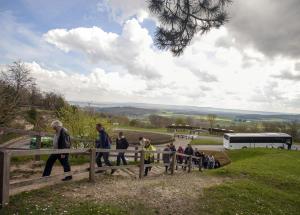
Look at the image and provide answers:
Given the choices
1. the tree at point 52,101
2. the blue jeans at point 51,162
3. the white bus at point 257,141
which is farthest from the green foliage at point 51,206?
the tree at point 52,101

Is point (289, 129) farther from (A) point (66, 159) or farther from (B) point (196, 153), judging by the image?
(A) point (66, 159)

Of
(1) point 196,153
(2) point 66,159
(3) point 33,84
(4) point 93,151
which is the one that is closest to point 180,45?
(4) point 93,151

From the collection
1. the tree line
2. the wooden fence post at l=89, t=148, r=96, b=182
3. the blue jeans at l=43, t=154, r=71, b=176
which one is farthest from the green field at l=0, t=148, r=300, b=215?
the tree line

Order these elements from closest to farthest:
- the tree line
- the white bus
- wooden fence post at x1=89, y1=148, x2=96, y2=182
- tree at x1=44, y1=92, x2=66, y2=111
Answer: wooden fence post at x1=89, y1=148, x2=96, y2=182 → the tree line → the white bus → tree at x1=44, y1=92, x2=66, y2=111

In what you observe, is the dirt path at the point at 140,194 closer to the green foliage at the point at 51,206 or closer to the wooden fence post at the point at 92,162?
the wooden fence post at the point at 92,162

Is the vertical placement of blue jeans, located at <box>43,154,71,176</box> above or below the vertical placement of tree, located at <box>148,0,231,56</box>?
below

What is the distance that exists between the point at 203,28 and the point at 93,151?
5.17 meters

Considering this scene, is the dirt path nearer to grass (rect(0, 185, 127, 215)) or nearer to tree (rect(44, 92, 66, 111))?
grass (rect(0, 185, 127, 215))

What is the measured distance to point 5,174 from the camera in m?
6.28

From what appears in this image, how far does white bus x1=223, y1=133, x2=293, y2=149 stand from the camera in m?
53.3

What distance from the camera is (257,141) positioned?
5366 cm

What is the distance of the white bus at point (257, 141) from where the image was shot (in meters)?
53.3

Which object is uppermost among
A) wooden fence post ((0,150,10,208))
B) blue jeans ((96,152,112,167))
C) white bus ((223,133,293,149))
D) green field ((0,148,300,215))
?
wooden fence post ((0,150,10,208))

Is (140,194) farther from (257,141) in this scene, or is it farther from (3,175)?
(257,141)
